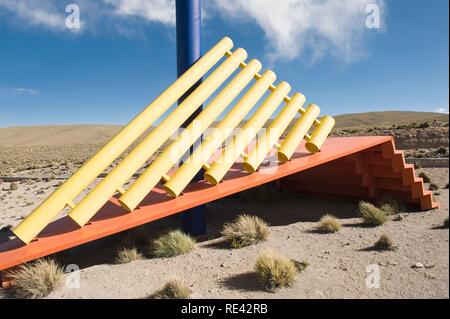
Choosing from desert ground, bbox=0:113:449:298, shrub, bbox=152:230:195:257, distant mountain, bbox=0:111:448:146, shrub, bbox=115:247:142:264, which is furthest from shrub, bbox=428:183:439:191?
distant mountain, bbox=0:111:448:146

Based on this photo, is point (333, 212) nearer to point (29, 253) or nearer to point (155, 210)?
point (155, 210)

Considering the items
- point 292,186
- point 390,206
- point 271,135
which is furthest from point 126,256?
point 292,186

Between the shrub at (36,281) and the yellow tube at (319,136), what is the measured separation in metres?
6.03

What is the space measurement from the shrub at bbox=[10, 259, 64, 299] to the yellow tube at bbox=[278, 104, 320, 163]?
16.6 ft

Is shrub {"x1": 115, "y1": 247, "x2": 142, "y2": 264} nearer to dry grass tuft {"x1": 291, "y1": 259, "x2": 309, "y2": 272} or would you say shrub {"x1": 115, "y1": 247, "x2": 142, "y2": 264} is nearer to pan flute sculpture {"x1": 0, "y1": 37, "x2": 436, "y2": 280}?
pan flute sculpture {"x1": 0, "y1": 37, "x2": 436, "y2": 280}

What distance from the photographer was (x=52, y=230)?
6539mm

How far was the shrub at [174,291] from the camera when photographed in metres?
5.03

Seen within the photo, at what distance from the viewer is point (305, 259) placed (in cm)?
634

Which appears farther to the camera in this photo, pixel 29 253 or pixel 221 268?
pixel 221 268

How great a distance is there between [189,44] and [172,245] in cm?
481

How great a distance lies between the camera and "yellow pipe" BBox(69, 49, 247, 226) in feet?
20.5
